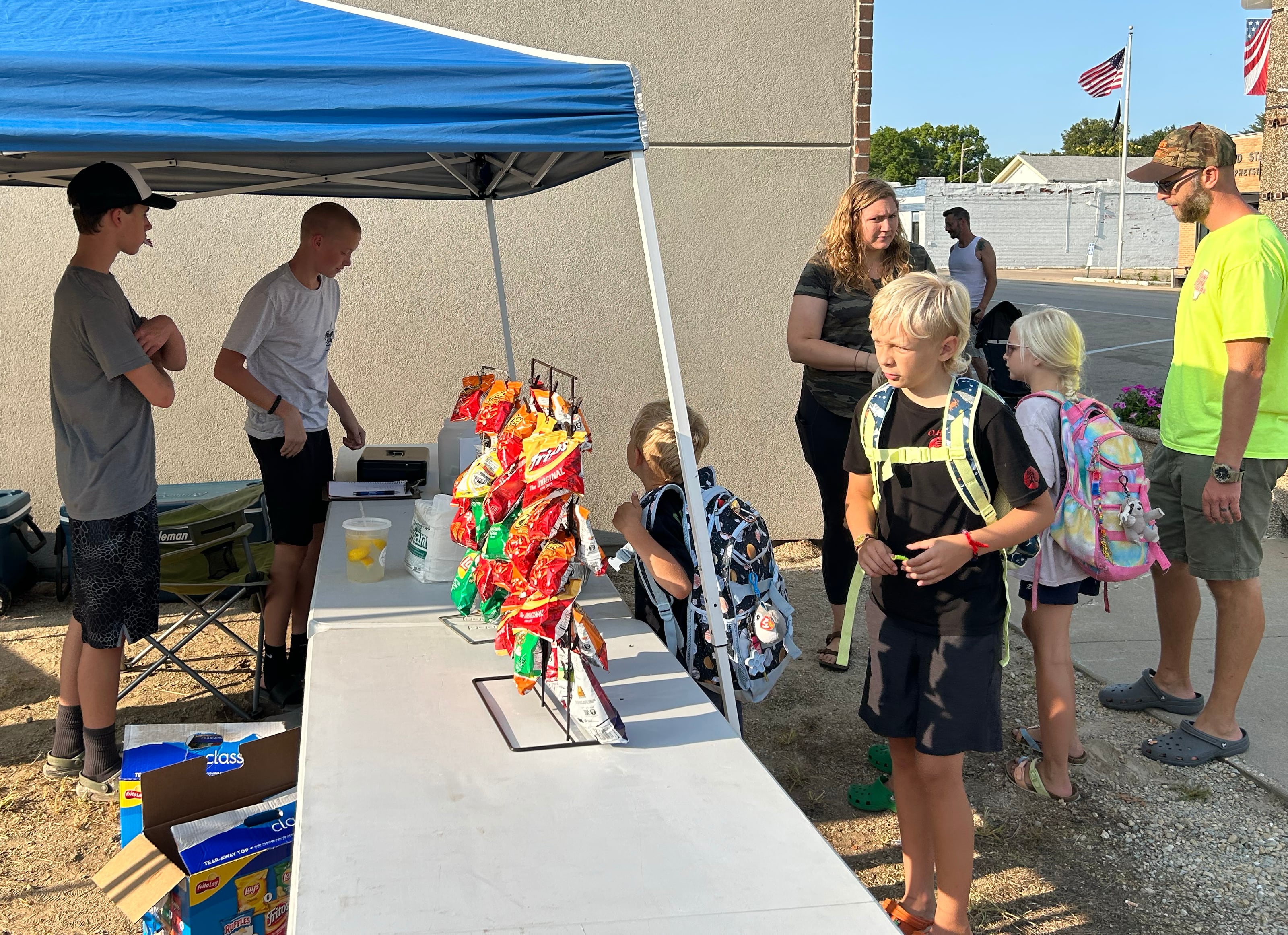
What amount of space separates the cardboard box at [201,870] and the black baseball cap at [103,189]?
1.59 m

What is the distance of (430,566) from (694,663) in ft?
2.80

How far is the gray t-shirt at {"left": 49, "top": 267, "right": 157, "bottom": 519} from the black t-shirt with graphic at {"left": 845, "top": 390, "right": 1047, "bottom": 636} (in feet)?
6.99

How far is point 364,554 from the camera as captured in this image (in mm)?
2945

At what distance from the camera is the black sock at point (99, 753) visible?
10.4 feet

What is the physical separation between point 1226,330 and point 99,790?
3.69m

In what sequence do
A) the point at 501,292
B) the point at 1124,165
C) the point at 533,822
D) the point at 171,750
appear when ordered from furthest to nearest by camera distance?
1. the point at 1124,165
2. the point at 501,292
3. the point at 171,750
4. the point at 533,822

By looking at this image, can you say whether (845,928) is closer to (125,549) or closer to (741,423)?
(125,549)

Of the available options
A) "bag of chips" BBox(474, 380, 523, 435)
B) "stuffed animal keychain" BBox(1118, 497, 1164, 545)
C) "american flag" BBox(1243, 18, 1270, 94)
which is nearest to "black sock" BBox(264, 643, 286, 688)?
Result: "bag of chips" BBox(474, 380, 523, 435)


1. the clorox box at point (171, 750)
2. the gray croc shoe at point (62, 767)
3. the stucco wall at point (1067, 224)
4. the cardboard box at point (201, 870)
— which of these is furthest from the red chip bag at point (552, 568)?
the stucco wall at point (1067, 224)

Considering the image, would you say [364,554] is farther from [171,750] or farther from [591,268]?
[591,268]

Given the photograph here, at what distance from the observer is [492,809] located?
177 cm

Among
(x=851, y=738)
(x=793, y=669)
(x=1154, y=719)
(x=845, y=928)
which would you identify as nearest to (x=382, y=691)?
(x=845, y=928)

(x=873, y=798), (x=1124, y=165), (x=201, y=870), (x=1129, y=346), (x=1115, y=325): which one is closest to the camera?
(x=201, y=870)

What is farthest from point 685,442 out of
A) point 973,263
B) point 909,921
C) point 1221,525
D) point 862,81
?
point 973,263
